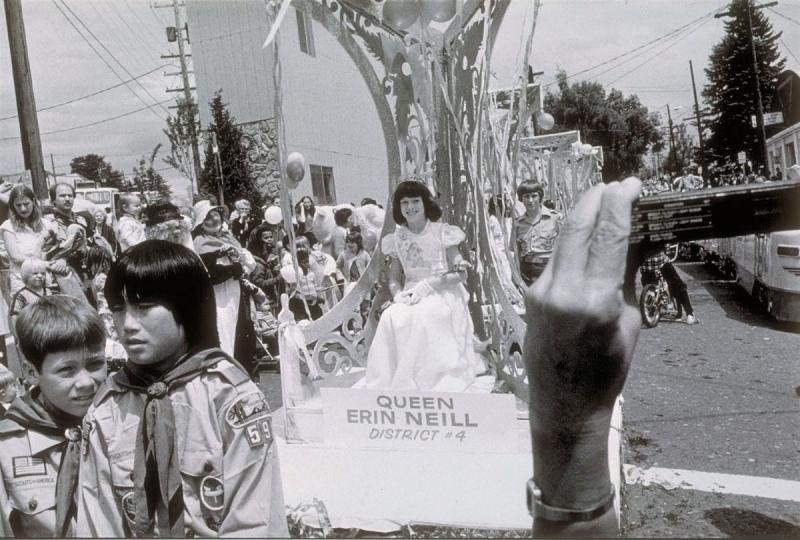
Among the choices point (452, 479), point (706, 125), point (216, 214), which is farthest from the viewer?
point (706, 125)

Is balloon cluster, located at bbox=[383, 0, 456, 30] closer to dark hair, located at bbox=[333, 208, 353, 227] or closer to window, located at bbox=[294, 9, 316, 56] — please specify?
window, located at bbox=[294, 9, 316, 56]

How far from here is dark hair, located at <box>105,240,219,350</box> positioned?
1.38 meters

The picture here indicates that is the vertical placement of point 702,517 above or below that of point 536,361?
below

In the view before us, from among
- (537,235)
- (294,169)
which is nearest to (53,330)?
(294,169)

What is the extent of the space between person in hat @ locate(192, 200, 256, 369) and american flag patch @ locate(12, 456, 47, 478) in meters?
3.35

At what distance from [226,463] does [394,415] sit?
5.50 ft

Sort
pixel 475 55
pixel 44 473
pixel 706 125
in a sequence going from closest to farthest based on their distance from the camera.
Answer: pixel 44 473
pixel 475 55
pixel 706 125

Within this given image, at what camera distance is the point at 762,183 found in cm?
56

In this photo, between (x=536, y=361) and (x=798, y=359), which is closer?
(x=536, y=361)

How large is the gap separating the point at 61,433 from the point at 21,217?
11.8 ft

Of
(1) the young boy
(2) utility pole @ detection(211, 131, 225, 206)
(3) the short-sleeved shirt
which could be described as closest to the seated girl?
(3) the short-sleeved shirt

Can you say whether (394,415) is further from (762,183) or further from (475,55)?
(762,183)

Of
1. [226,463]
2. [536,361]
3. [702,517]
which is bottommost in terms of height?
[702,517]

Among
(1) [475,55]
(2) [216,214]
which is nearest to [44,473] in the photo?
(1) [475,55]
